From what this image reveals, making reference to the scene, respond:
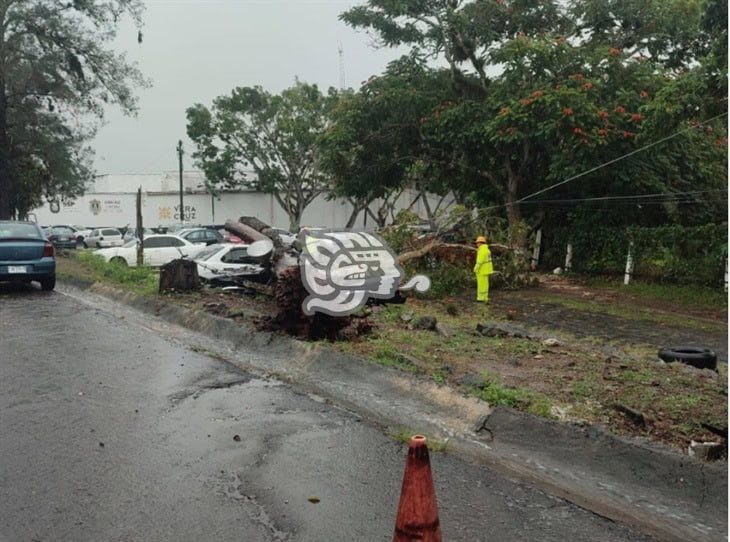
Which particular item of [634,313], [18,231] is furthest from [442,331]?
[18,231]

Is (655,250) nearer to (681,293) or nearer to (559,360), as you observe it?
(681,293)

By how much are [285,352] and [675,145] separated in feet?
43.1

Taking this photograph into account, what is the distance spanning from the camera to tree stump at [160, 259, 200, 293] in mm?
12477

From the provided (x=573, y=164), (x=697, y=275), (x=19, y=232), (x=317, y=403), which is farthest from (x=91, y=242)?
(x=317, y=403)

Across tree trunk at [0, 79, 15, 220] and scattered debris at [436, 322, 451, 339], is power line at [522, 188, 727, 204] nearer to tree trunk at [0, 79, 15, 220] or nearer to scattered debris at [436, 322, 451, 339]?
scattered debris at [436, 322, 451, 339]

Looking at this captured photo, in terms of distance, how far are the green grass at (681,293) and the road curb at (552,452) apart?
9063 mm

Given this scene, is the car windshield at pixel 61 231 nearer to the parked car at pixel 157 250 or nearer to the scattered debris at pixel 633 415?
the parked car at pixel 157 250

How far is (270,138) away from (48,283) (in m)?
28.3

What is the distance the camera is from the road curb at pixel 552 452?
390 centimetres

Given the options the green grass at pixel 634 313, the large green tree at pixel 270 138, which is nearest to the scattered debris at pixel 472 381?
the green grass at pixel 634 313

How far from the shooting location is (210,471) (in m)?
4.24

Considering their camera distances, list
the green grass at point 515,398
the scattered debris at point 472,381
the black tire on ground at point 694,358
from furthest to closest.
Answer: the black tire on ground at point 694,358 → the scattered debris at point 472,381 → the green grass at point 515,398

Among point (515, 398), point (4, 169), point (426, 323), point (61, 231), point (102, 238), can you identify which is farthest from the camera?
point (61, 231)

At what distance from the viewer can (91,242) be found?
39.4 m
